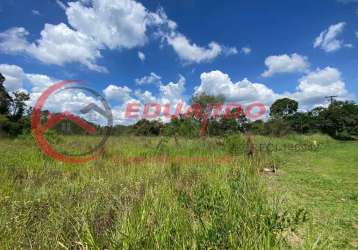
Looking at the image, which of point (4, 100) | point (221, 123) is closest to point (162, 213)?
point (221, 123)

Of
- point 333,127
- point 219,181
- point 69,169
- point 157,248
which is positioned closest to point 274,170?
point 219,181

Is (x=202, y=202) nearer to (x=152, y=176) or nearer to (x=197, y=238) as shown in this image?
(x=197, y=238)

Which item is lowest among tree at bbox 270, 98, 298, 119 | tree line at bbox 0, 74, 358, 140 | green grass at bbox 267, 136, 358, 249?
green grass at bbox 267, 136, 358, 249

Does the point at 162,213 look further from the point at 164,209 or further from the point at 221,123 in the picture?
the point at 221,123

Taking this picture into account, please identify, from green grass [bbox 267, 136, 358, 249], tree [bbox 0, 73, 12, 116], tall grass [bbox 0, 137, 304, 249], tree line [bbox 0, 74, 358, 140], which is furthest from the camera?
tree [bbox 0, 73, 12, 116]

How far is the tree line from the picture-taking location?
1680cm

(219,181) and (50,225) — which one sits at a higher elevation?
(219,181)

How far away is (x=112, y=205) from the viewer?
250cm

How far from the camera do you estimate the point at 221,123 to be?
22.5 metres

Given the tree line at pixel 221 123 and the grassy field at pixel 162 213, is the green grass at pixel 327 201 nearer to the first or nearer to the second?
the grassy field at pixel 162 213

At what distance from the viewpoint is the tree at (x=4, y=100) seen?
2626 cm

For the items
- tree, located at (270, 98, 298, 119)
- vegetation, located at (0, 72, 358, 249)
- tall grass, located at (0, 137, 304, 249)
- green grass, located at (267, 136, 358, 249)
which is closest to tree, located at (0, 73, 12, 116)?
vegetation, located at (0, 72, 358, 249)

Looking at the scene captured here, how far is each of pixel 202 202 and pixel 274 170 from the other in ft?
16.6

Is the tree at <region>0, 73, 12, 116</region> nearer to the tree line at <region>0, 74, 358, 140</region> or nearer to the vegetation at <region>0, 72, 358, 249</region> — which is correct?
the tree line at <region>0, 74, 358, 140</region>
